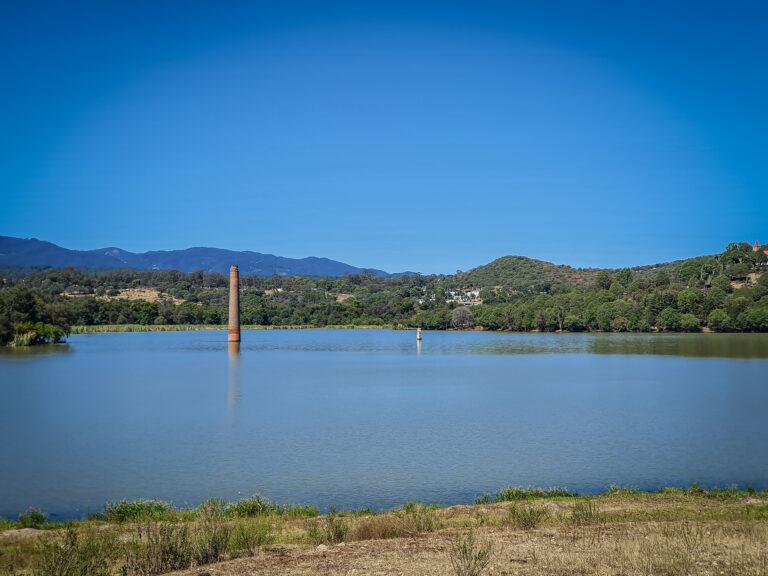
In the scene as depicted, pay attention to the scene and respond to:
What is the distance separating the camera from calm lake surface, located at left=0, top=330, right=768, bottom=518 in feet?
66.2

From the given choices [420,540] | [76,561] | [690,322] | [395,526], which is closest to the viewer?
[76,561]

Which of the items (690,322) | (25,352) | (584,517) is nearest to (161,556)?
(584,517)

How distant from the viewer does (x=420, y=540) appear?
11766 millimetres

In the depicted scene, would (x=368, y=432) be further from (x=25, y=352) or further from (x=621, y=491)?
(x=25, y=352)

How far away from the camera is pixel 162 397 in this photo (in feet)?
140

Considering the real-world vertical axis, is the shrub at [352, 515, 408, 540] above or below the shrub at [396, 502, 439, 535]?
Result: above

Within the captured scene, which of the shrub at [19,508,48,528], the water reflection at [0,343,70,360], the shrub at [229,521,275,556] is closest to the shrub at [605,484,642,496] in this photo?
the shrub at [229,521,275,556]

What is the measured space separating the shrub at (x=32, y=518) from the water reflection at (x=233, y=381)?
62.2 feet

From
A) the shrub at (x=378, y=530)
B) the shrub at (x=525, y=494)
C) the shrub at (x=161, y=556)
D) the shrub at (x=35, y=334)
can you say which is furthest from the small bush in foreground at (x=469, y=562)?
the shrub at (x=35, y=334)

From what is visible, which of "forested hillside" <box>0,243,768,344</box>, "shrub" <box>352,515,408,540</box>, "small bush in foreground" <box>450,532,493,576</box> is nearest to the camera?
"small bush in foreground" <box>450,532,493,576</box>

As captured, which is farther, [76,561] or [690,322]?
[690,322]

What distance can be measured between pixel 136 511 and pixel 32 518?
2.31 meters

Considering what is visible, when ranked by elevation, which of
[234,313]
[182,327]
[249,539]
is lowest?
[182,327]

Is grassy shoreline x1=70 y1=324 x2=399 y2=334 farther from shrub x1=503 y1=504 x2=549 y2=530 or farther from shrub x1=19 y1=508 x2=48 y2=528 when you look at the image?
shrub x1=503 y1=504 x2=549 y2=530
